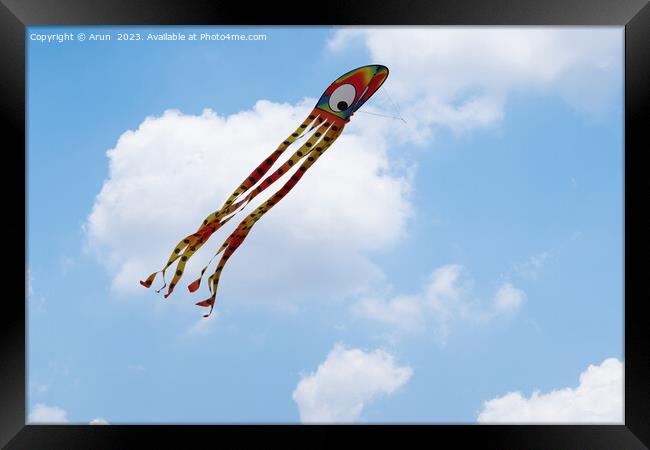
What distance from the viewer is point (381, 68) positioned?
2525mm

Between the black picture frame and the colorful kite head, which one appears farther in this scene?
the colorful kite head

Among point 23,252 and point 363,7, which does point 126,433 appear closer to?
point 23,252

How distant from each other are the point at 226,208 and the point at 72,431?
44.0 inches

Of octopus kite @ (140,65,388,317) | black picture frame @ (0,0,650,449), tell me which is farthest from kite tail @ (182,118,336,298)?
black picture frame @ (0,0,650,449)

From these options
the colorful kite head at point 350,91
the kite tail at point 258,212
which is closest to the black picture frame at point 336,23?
the colorful kite head at point 350,91

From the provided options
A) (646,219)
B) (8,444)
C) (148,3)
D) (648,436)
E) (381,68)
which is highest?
(148,3)

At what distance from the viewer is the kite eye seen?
2.50 meters

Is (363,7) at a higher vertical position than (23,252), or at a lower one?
higher

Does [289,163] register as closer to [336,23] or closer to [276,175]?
[276,175]

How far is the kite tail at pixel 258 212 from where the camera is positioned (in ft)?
7.97

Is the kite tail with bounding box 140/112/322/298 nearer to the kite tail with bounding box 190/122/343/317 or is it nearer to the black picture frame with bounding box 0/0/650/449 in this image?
the kite tail with bounding box 190/122/343/317

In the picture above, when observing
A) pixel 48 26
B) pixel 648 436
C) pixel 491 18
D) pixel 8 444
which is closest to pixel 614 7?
pixel 491 18

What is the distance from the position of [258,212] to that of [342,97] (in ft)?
2.06

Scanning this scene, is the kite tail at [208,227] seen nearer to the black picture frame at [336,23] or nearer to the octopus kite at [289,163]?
the octopus kite at [289,163]
